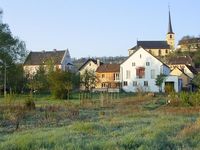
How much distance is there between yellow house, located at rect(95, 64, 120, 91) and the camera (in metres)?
102

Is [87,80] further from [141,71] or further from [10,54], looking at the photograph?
[10,54]

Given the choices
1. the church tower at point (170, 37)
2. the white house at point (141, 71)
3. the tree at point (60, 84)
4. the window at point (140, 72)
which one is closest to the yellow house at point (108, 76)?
the white house at point (141, 71)

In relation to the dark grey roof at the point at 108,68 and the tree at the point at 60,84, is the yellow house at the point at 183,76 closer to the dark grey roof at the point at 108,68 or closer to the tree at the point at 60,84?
the dark grey roof at the point at 108,68

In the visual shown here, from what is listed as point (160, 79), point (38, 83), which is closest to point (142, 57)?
point (160, 79)

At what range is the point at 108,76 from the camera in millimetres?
103062

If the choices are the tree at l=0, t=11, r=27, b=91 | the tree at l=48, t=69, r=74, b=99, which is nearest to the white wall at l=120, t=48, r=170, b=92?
the tree at l=0, t=11, r=27, b=91

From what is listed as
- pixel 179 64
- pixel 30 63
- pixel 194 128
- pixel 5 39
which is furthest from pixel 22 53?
pixel 194 128

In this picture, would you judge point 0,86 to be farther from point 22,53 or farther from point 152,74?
point 152,74

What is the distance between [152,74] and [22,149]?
76127 mm

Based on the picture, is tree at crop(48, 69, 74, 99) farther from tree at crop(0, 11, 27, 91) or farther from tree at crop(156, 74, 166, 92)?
tree at crop(156, 74, 166, 92)

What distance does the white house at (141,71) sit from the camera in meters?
86.4

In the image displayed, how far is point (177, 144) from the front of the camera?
13102mm

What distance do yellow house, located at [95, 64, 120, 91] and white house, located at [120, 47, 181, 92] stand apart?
1114 centimetres

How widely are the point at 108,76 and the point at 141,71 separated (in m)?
16.3
